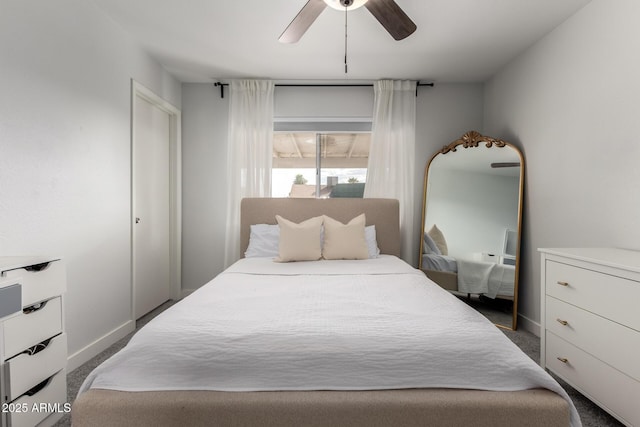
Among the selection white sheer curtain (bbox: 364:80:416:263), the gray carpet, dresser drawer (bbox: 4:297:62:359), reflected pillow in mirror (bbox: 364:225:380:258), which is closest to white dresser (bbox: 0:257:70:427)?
dresser drawer (bbox: 4:297:62:359)

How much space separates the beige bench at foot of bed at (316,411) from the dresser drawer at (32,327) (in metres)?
0.47

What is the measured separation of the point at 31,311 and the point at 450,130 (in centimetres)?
389

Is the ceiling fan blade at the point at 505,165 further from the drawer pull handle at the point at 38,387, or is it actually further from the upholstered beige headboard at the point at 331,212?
the drawer pull handle at the point at 38,387

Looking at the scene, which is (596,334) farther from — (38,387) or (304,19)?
(38,387)

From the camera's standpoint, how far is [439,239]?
147 inches

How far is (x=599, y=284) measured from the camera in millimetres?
1783

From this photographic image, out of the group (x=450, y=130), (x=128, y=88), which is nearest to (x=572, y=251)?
(x=450, y=130)

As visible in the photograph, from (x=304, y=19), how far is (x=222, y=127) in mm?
2141

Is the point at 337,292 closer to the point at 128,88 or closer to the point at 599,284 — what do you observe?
the point at 599,284

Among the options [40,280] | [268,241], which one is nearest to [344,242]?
[268,241]

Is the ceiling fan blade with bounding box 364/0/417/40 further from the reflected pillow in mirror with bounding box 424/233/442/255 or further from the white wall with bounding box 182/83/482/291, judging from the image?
the reflected pillow in mirror with bounding box 424/233/442/255

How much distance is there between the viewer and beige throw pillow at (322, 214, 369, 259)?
3074mm

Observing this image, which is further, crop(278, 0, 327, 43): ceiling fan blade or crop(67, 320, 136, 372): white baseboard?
crop(67, 320, 136, 372): white baseboard

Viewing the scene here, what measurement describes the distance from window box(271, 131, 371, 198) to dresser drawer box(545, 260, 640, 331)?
232 cm
